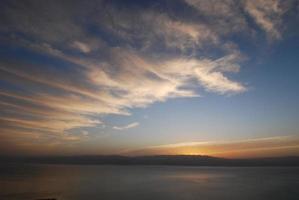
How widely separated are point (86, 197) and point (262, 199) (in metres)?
47.5

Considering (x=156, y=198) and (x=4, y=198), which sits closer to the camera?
(x=4, y=198)

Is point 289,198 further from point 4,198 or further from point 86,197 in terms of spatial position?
point 4,198

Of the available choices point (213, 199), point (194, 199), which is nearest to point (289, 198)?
point (213, 199)

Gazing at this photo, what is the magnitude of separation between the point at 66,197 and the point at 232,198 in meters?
46.3

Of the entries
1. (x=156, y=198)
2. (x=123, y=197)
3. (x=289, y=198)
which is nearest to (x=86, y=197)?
(x=123, y=197)

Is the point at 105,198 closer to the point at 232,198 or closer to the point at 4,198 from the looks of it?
the point at 4,198

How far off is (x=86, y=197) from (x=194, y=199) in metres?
29.5

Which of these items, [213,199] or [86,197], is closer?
[86,197]

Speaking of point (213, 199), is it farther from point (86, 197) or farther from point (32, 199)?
point (32, 199)

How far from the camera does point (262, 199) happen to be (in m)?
69.2

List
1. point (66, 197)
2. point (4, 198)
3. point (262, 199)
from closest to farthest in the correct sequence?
point (4, 198), point (66, 197), point (262, 199)

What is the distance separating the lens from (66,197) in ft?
213

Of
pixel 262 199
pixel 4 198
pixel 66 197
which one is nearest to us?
pixel 4 198

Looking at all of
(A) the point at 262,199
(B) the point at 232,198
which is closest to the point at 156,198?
(B) the point at 232,198
